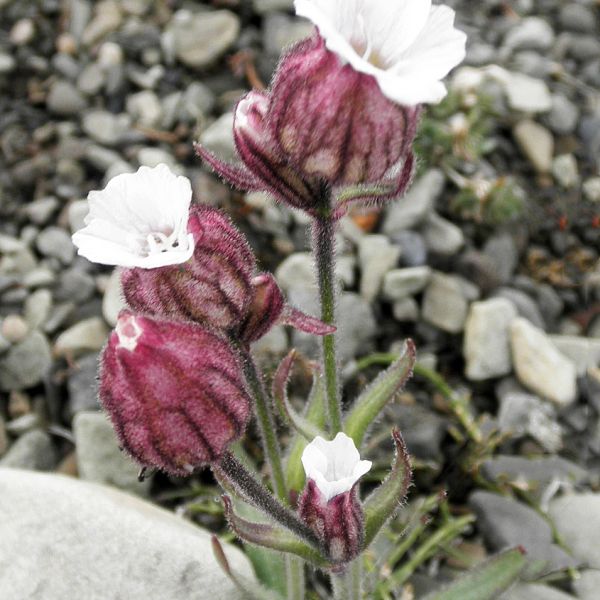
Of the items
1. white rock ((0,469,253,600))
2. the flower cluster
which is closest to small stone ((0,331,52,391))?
white rock ((0,469,253,600))

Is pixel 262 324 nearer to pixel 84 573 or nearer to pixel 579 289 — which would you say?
pixel 84 573

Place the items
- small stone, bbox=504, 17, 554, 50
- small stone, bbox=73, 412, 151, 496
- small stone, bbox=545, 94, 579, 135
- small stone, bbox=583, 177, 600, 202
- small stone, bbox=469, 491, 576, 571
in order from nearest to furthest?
small stone, bbox=469, 491, 576, 571
small stone, bbox=73, 412, 151, 496
small stone, bbox=583, 177, 600, 202
small stone, bbox=545, 94, 579, 135
small stone, bbox=504, 17, 554, 50

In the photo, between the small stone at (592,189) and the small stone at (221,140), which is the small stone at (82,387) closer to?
Result: the small stone at (221,140)

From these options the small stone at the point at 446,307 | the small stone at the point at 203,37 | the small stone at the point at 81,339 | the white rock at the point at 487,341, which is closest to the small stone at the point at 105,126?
the small stone at the point at 203,37

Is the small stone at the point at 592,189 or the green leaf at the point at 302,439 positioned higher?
the green leaf at the point at 302,439

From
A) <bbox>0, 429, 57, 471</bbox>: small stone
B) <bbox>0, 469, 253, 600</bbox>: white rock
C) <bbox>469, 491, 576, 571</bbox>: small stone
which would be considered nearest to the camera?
<bbox>0, 469, 253, 600</bbox>: white rock

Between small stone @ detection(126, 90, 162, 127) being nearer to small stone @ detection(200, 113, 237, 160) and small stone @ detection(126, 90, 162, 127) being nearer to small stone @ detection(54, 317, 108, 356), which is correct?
small stone @ detection(200, 113, 237, 160)
